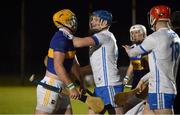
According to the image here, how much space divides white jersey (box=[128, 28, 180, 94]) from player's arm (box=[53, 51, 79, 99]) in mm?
867

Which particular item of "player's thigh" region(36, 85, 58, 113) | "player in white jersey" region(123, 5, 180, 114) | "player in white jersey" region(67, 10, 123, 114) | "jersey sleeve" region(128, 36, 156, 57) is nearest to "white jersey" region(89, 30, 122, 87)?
"player in white jersey" region(67, 10, 123, 114)

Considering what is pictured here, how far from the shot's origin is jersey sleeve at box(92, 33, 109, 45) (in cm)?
715

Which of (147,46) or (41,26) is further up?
(147,46)

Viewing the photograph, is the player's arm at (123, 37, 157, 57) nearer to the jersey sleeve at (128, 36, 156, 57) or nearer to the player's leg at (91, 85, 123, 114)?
the jersey sleeve at (128, 36, 156, 57)

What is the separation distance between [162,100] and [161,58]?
1.75 feet

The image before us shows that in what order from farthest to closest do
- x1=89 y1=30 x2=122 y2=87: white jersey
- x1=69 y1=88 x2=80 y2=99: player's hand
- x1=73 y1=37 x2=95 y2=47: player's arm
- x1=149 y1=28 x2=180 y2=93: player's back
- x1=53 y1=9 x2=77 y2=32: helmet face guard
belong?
1. x1=89 y1=30 x2=122 y2=87: white jersey
2. x1=53 y1=9 x2=77 y2=32: helmet face guard
3. x1=73 y1=37 x2=95 y2=47: player's arm
4. x1=69 y1=88 x2=80 y2=99: player's hand
5. x1=149 y1=28 x2=180 y2=93: player's back

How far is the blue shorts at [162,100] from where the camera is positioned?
6790 mm

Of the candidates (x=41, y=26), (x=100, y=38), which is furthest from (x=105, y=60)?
(x=41, y=26)

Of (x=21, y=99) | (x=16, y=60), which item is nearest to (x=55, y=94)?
(x=21, y=99)

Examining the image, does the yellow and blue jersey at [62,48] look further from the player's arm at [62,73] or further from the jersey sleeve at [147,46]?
the jersey sleeve at [147,46]

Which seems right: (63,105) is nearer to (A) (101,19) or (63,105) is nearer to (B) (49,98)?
(B) (49,98)

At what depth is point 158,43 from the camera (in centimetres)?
669

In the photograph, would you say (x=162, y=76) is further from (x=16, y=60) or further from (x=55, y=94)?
(x=16, y=60)

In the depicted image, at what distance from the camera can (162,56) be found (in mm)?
6715
